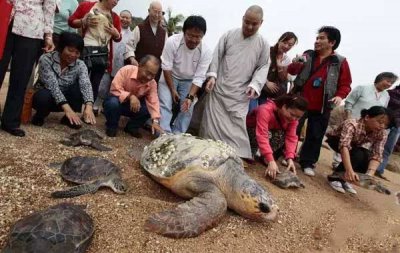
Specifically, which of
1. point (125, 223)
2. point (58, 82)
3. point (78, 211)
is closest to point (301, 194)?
point (125, 223)

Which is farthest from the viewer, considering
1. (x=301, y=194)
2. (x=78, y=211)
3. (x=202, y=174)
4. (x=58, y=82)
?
(x=58, y=82)

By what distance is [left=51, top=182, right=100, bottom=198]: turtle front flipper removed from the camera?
7.28 ft

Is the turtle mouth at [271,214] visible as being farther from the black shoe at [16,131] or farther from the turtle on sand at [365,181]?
the black shoe at [16,131]

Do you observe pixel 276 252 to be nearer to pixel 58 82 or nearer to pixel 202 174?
pixel 202 174

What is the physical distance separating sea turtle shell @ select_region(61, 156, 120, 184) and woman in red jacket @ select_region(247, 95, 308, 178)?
1548 mm

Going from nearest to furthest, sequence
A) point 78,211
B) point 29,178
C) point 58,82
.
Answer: point 78,211, point 29,178, point 58,82

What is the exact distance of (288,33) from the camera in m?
4.36

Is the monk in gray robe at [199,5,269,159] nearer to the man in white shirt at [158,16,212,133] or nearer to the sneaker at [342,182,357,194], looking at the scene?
the man in white shirt at [158,16,212,133]

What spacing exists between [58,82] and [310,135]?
279cm

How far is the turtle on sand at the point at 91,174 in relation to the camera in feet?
7.97

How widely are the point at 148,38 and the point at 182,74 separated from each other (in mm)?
790

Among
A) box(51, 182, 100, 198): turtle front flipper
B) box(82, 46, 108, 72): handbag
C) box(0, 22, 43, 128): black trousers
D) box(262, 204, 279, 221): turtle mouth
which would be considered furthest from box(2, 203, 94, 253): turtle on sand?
box(82, 46, 108, 72): handbag

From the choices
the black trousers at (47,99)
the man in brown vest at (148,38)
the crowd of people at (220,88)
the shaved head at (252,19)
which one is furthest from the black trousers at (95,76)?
the shaved head at (252,19)

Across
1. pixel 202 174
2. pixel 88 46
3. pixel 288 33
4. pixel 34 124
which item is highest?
pixel 288 33
